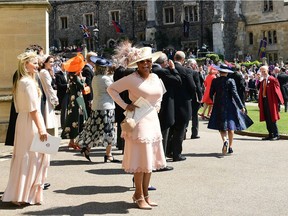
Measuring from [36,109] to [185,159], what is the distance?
172 inches

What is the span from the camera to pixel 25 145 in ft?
19.2

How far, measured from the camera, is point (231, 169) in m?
8.35

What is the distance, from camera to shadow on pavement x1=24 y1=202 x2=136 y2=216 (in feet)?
18.4

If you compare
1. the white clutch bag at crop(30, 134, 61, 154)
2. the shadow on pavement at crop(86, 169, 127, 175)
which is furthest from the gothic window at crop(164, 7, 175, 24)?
the white clutch bag at crop(30, 134, 61, 154)

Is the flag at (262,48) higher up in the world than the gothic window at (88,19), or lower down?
lower down

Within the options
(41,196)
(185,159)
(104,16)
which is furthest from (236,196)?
(104,16)

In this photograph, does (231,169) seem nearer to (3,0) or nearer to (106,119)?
(106,119)

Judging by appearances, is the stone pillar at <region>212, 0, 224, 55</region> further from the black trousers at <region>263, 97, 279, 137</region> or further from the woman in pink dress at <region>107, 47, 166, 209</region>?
the woman in pink dress at <region>107, 47, 166, 209</region>

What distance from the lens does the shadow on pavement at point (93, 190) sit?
6700mm

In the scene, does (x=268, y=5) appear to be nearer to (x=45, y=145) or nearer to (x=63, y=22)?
(x=63, y=22)

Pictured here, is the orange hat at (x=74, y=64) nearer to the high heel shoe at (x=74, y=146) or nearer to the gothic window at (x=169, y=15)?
the high heel shoe at (x=74, y=146)

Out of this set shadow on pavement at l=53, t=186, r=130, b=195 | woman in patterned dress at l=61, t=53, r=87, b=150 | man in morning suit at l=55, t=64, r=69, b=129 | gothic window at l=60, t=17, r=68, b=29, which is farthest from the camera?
gothic window at l=60, t=17, r=68, b=29

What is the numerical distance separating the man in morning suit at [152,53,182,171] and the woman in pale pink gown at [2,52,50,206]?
272cm

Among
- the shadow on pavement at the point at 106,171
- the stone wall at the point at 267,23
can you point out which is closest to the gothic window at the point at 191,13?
the stone wall at the point at 267,23
